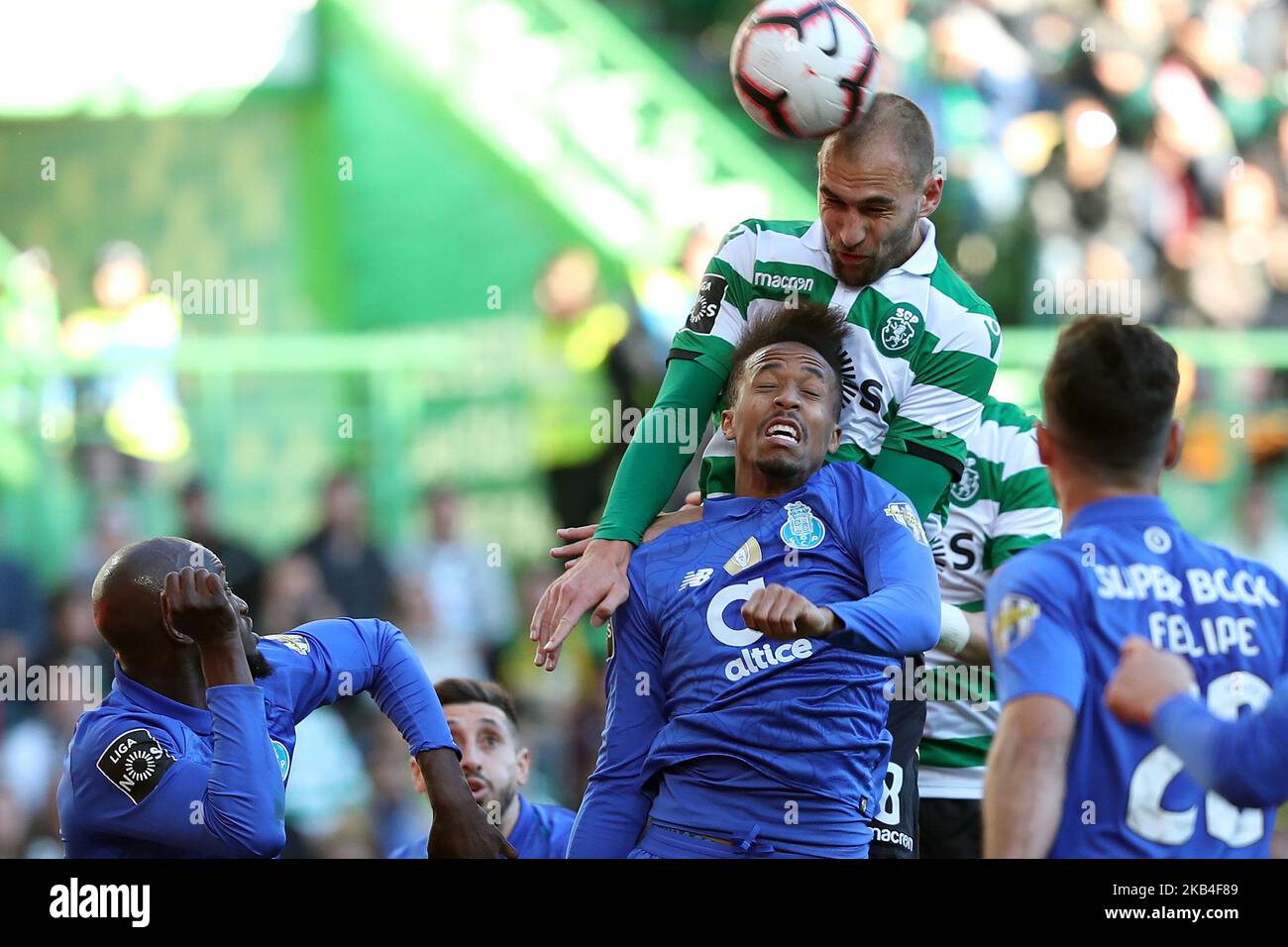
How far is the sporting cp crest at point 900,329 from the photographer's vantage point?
463cm

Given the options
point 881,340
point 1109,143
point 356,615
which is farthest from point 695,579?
point 1109,143

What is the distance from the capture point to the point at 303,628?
4.47 m

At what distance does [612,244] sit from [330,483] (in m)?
2.59

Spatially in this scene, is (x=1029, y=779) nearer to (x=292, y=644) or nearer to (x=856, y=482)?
(x=856, y=482)

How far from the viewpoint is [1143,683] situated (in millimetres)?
2838

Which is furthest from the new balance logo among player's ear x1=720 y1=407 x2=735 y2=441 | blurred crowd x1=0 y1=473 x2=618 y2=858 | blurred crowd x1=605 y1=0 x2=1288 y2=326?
blurred crowd x1=605 y1=0 x2=1288 y2=326

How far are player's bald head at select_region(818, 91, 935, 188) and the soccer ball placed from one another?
4 centimetres

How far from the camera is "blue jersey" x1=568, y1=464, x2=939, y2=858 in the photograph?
400 cm

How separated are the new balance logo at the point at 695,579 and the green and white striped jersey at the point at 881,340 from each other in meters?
A: 0.37

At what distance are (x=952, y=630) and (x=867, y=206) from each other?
1084 mm
